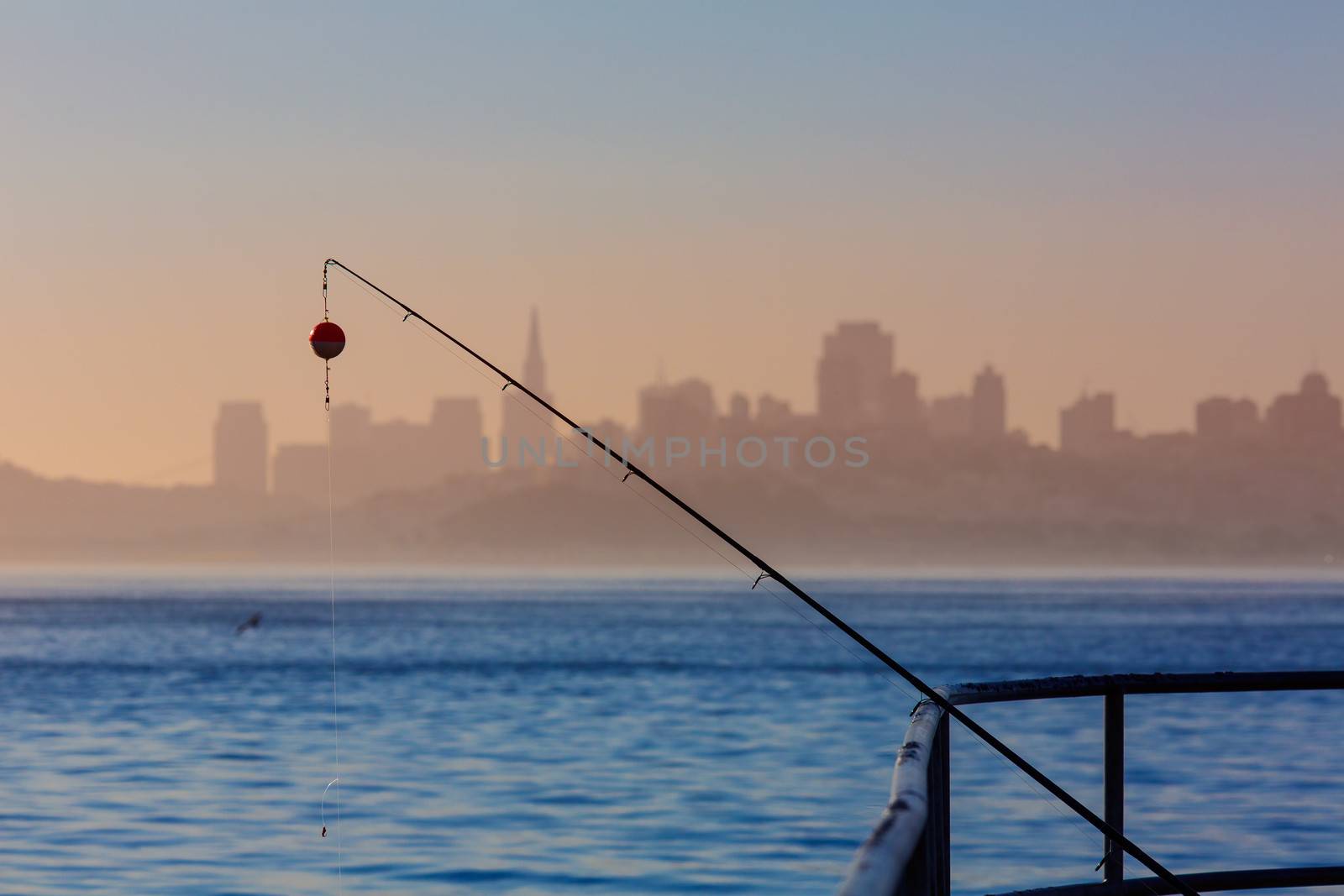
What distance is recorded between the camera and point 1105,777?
4637 millimetres

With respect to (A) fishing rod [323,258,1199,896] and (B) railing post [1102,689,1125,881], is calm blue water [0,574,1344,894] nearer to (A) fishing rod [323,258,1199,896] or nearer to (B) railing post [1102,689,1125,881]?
(A) fishing rod [323,258,1199,896]

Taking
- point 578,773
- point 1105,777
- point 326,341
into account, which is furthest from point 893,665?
point 578,773

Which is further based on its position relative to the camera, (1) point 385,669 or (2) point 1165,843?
(1) point 385,669

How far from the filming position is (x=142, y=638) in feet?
293

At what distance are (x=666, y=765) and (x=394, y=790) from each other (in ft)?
16.5

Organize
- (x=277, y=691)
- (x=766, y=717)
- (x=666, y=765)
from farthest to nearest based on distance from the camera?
(x=277, y=691), (x=766, y=717), (x=666, y=765)

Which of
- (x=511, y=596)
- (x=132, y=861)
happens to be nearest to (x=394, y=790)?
(x=132, y=861)

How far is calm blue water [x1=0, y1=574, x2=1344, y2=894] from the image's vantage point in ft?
54.6

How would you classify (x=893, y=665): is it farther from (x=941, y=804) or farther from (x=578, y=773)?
(x=578, y=773)

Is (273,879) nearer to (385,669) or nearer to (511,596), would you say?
(385,669)

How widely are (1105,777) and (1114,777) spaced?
0.13 ft

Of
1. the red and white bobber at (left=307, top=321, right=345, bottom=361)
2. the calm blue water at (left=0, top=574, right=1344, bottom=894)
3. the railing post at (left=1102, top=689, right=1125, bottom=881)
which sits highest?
the red and white bobber at (left=307, top=321, right=345, bottom=361)

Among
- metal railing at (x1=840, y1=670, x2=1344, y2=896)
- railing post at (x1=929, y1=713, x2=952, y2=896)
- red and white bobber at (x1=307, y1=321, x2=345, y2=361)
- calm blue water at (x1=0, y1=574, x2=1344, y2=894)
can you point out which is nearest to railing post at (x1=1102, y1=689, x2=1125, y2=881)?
metal railing at (x1=840, y1=670, x2=1344, y2=896)

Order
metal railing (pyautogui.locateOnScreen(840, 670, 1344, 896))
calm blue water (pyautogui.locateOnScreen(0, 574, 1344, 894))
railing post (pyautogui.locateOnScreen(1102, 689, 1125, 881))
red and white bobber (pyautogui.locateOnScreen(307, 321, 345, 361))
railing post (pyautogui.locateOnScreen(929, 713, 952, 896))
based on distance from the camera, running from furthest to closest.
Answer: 1. calm blue water (pyautogui.locateOnScreen(0, 574, 1344, 894))
2. red and white bobber (pyautogui.locateOnScreen(307, 321, 345, 361))
3. railing post (pyautogui.locateOnScreen(1102, 689, 1125, 881))
4. railing post (pyautogui.locateOnScreen(929, 713, 952, 896))
5. metal railing (pyautogui.locateOnScreen(840, 670, 1344, 896))
